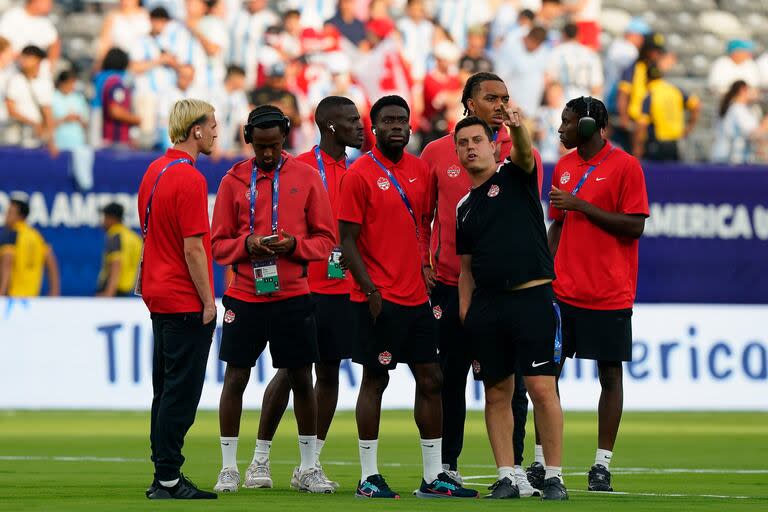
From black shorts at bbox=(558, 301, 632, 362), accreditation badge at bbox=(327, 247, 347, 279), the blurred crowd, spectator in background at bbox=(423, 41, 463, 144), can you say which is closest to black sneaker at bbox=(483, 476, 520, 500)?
black shorts at bbox=(558, 301, 632, 362)

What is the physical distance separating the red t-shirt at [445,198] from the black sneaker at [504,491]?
147 cm

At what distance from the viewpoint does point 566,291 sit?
1132cm

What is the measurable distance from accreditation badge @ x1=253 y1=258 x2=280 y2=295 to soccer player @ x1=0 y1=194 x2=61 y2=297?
1007 centimetres

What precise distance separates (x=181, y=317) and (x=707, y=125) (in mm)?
19388

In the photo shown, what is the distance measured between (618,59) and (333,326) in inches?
590

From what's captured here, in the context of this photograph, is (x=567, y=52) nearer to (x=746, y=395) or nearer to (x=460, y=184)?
(x=746, y=395)

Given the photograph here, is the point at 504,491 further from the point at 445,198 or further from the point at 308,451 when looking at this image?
the point at 445,198

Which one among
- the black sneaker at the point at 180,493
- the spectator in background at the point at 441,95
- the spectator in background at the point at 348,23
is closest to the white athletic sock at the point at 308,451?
the black sneaker at the point at 180,493

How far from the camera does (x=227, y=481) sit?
10750 mm

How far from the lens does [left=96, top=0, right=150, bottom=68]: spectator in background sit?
22891 millimetres

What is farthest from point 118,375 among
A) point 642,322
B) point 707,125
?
point 707,125

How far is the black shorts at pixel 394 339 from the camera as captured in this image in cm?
1045

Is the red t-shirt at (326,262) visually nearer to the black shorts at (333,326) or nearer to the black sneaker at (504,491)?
the black shorts at (333,326)

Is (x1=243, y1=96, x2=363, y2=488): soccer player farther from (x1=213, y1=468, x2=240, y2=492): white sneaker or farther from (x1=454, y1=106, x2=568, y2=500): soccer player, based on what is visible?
(x1=454, y1=106, x2=568, y2=500): soccer player
